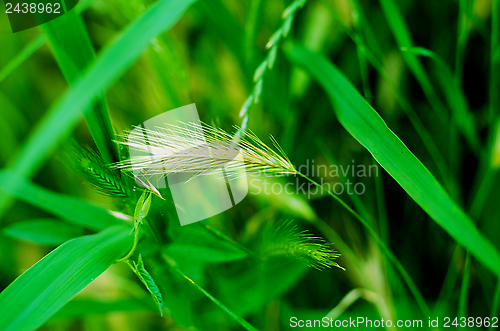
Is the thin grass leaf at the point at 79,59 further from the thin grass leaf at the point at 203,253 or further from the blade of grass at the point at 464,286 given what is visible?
the blade of grass at the point at 464,286

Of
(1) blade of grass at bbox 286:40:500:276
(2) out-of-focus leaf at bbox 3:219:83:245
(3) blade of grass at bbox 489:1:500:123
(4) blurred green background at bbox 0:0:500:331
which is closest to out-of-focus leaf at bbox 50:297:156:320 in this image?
(4) blurred green background at bbox 0:0:500:331

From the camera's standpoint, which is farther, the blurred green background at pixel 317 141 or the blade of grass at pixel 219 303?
the blurred green background at pixel 317 141

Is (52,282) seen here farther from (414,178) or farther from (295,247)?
(414,178)

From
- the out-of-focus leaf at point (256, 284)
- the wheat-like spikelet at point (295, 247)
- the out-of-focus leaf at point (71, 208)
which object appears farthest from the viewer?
the out-of-focus leaf at point (256, 284)

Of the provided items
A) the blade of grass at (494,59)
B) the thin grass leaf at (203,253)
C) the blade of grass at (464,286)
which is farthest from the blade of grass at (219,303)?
the blade of grass at (494,59)

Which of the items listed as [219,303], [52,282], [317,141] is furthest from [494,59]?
[52,282]

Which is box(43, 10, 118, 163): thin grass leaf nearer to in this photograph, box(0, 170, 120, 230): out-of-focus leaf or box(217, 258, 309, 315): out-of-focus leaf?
box(0, 170, 120, 230): out-of-focus leaf

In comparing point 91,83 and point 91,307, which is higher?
point 91,83
